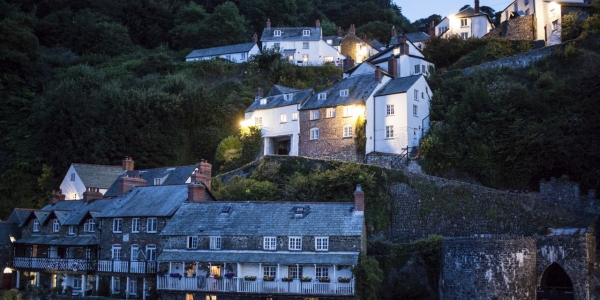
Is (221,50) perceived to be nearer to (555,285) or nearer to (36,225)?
(36,225)

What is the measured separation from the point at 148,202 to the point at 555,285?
77.0 feet

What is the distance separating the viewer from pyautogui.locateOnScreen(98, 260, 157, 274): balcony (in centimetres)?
3969

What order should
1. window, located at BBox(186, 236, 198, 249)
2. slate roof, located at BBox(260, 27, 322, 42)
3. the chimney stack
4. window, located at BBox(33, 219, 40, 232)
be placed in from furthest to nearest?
1. slate roof, located at BBox(260, 27, 322, 42)
2. window, located at BBox(33, 219, 40, 232)
3. the chimney stack
4. window, located at BBox(186, 236, 198, 249)

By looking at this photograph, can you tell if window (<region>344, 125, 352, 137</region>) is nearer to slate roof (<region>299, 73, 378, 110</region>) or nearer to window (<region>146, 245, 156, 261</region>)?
slate roof (<region>299, 73, 378, 110</region>)

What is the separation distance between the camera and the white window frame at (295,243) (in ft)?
120

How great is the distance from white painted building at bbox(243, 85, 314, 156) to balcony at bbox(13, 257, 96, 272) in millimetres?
18766

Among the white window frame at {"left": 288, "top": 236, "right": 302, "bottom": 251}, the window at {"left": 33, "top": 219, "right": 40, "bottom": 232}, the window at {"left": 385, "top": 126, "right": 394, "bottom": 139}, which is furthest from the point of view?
the window at {"left": 385, "top": 126, "right": 394, "bottom": 139}

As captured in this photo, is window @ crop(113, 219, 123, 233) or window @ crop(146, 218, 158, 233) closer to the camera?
window @ crop(146, 218, 158, 233)

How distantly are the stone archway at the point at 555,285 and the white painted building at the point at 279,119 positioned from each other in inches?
964

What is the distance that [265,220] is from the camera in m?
37.7

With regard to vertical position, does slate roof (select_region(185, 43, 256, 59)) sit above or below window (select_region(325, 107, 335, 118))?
above

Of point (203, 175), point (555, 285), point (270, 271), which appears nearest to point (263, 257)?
point (270, 271)

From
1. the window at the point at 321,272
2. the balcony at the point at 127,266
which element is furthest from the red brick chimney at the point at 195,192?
the window at the point at 321,272

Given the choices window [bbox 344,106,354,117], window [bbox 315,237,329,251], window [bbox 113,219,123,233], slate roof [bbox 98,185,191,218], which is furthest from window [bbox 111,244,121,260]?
window [bbox 344,106,354,117]
